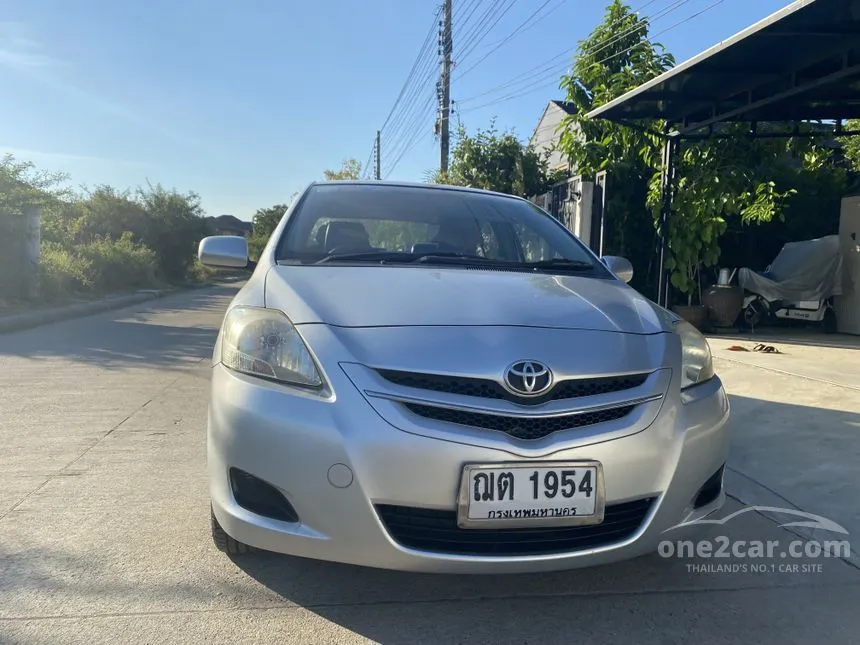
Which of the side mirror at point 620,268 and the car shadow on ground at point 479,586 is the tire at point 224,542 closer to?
the car shadow on ground at point 479,586

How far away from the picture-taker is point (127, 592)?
240 centimetres

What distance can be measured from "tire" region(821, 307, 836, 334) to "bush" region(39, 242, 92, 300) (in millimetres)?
12362

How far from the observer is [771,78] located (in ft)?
24.1

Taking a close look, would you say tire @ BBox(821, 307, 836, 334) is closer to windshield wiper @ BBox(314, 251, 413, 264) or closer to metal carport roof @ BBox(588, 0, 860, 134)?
metal carport roof @ BBox(588, 0, 860, 134)

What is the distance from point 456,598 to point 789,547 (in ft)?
4.90

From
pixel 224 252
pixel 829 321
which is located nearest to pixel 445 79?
pixel 829 321

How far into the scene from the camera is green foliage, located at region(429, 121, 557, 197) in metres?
14.6

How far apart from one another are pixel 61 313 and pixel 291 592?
1007cm

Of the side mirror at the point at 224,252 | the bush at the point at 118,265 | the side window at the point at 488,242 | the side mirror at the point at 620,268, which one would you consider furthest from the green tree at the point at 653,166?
the bush at the point at 118,265

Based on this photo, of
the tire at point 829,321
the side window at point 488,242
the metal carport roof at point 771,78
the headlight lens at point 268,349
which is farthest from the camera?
the tire at point 829,321

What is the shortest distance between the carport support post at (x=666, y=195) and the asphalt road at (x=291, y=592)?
6223 millimetres

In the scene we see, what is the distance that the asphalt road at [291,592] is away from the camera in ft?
7.20

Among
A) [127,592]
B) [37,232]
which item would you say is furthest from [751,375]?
[37,232]

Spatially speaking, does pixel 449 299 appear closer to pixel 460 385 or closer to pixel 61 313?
pixel 460 385
